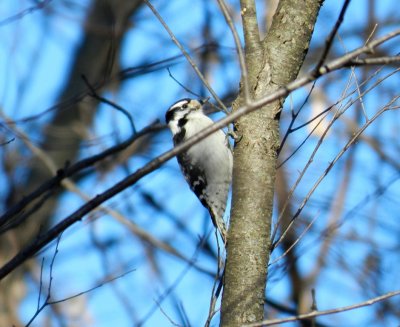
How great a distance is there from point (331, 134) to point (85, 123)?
11.8 ft

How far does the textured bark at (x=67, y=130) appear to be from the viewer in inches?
338

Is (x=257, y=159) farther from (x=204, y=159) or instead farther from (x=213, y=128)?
(x=204, y=159)

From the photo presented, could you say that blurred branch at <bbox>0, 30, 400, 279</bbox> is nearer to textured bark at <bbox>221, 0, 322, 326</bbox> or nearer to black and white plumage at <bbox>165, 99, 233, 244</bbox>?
textured bark at <bbox>221, 0, 322, 326</bbox>

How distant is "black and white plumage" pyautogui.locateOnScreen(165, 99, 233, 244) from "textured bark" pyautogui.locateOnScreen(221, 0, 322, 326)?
1.86 m

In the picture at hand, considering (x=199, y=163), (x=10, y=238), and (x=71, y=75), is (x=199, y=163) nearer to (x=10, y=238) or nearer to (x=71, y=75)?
(x=10, y=238)

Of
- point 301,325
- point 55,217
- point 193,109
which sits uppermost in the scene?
point 55,217

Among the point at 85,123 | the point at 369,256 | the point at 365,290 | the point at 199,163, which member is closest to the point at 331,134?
the point at 369,256

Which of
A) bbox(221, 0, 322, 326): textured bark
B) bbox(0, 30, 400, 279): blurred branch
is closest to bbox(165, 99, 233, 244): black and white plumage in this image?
bbox(221, 0, 322, 326): textured bark

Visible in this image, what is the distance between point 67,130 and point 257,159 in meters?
6.63

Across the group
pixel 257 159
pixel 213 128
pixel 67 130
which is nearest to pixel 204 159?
pixel 257 159

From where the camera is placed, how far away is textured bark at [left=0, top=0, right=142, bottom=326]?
8578 millimetres

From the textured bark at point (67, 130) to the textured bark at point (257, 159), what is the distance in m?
5.39

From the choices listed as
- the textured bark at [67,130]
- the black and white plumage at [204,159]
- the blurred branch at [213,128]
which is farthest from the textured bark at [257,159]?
the textured bark at [67,130]

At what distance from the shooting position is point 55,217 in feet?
32.3
